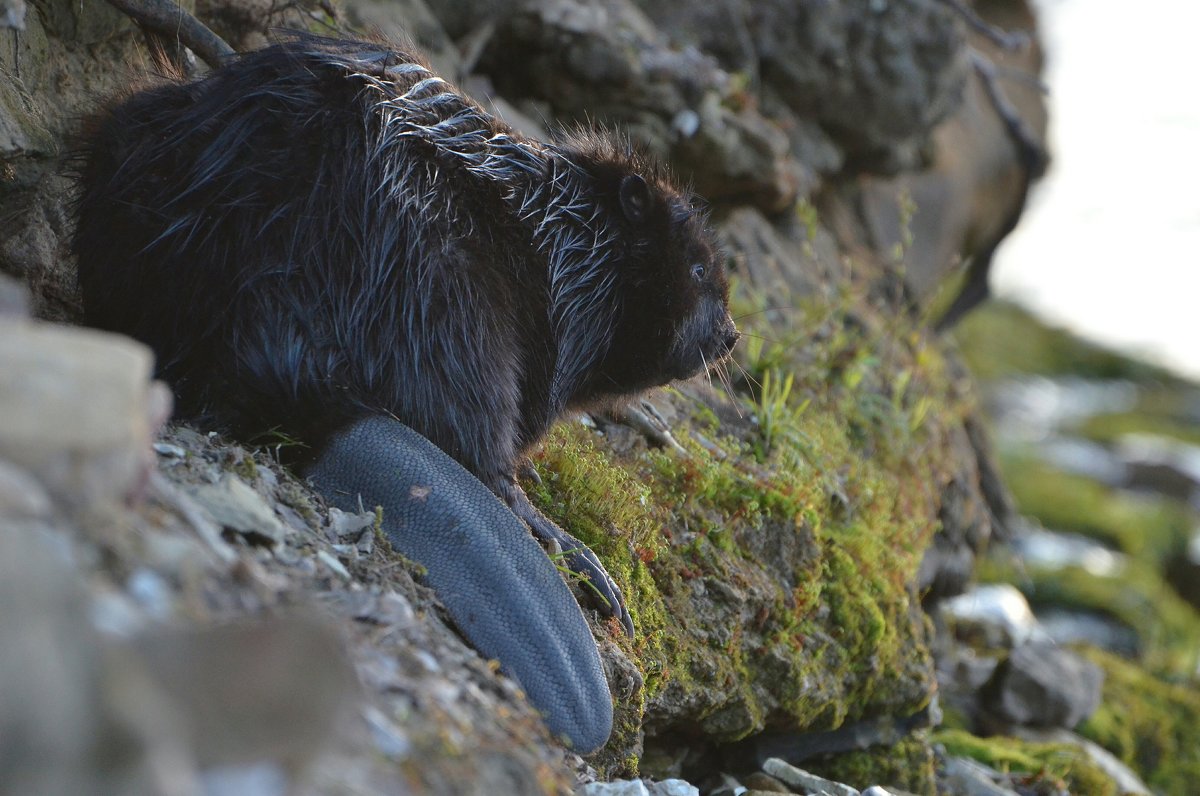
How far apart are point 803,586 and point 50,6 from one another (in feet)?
9.91

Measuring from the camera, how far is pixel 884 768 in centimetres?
464

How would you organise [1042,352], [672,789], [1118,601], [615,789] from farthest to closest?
[1042,352] → [1118,601] → [672,789] → [615,789]

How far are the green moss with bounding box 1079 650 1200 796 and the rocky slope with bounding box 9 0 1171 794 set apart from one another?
56cm

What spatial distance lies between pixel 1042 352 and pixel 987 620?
1279cm

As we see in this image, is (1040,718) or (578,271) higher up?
(578,271)

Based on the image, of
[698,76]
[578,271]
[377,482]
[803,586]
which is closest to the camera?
[377,482]

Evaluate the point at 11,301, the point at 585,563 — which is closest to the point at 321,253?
A: the point at 585,563

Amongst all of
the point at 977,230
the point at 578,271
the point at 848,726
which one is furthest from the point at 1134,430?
the point at 578,271

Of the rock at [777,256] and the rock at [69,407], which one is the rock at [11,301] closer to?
the rock at [69,407]

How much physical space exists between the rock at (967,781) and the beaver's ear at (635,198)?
7.92ft

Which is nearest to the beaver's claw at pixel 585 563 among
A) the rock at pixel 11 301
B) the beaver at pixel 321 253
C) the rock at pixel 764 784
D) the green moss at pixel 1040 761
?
the beaver at pixel 321 253

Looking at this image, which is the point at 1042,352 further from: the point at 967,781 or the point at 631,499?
the point at 631,499

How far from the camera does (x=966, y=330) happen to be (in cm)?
1617

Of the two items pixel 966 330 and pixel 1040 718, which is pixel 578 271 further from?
pixel 966 330
